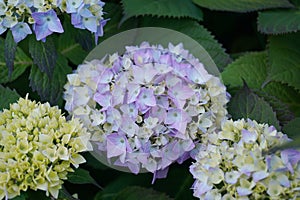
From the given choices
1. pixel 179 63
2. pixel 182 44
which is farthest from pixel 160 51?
pixel 182 44

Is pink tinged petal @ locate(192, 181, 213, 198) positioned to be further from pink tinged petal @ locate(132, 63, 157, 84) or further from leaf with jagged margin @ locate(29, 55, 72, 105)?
leaf with jagged margin @ locate(29, 55, 72, 105)

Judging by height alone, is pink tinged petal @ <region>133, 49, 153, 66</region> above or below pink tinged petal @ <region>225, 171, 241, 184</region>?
above

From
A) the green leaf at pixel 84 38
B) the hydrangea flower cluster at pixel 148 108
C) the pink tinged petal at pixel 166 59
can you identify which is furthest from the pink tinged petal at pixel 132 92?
the green leaf at pixel 84 38

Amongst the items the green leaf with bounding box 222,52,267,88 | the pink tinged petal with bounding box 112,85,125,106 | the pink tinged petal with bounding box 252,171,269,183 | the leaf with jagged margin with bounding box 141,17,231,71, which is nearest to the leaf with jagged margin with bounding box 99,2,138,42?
the leaf with jagged margin with bounding box 141,17,231,71

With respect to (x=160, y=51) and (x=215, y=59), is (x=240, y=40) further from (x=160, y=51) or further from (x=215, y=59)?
(x=160, y=51)

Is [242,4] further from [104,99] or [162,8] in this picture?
[104,99]

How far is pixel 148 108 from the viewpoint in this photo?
137 centimetres

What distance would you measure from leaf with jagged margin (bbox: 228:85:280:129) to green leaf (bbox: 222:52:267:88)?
146 millimetres

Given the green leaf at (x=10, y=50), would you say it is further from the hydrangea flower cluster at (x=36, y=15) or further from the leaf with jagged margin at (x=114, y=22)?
the leaf with jagged margin at (x=114, y=22)

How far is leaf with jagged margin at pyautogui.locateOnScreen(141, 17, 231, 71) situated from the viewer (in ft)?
5.69

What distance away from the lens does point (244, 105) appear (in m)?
1.50

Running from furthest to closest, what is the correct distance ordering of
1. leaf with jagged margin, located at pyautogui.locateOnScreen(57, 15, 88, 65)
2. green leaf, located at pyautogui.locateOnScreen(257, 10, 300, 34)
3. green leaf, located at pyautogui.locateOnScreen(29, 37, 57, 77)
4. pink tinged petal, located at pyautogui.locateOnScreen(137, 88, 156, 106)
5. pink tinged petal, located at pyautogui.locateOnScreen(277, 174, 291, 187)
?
leaf with jagged margin, located at pyautogui.locateOnScreen(57, 15, 88, 65)
green leaf, located at pyautogui.locateOnScreen(257, 10, 300, 34)
green leaf, located at pyautogui.locateOnScreen(29, 37, 57, 77)
pink tinged petal, located at pyautogui.locateOnScreen(137, 88, 156, 106)
pink tinged petal, located at pyautogui.locateOnScreen(277, 174, 291, 187)

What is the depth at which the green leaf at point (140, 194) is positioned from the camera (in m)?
1.49

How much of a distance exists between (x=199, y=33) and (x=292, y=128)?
1.40ft
